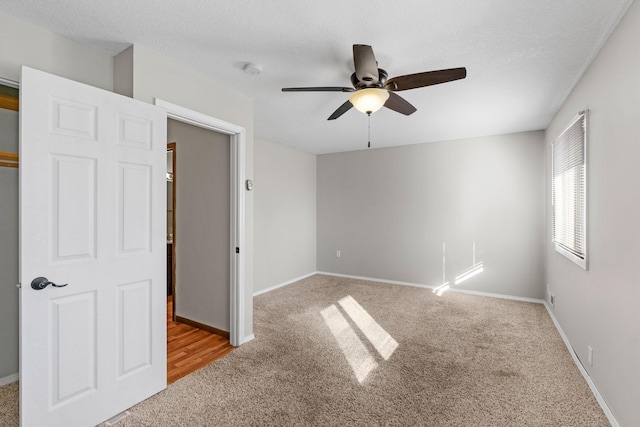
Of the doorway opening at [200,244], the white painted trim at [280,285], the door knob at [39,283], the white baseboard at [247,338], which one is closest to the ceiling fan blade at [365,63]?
the doorway opening at [200,244]

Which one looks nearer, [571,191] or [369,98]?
[369,98]

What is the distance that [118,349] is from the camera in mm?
1921

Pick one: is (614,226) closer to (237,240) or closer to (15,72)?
(237,240)

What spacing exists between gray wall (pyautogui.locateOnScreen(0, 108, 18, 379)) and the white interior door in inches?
42.4

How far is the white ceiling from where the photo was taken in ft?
5.51

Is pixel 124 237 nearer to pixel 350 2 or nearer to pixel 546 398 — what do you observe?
pixel 350 2

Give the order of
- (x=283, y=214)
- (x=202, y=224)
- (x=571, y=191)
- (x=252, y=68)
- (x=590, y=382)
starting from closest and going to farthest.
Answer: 1. (x=590, y=382)
2. (x=252, y=68)
3. (x=571, y=191)
4. (x=202, y=224)
5. (x=283, y=214)

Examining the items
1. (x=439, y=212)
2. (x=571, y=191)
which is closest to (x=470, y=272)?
(x=439, y=212)

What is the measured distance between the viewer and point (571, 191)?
9.32ft

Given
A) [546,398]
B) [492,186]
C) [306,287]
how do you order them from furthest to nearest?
[306,287]
[492,186]
[546,398]

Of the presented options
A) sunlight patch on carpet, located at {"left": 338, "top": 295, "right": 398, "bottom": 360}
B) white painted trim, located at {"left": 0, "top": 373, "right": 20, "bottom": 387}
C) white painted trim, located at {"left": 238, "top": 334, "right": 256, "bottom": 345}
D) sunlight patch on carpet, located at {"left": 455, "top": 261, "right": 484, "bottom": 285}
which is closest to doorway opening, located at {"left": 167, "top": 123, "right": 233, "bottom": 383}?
white painted trim, located at {"left": 238, "top": 334, "right": 256, "bottom": 345}

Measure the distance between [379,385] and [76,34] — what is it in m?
3.22

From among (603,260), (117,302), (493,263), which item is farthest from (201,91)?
(493,263)

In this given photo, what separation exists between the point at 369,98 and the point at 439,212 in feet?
11.0
